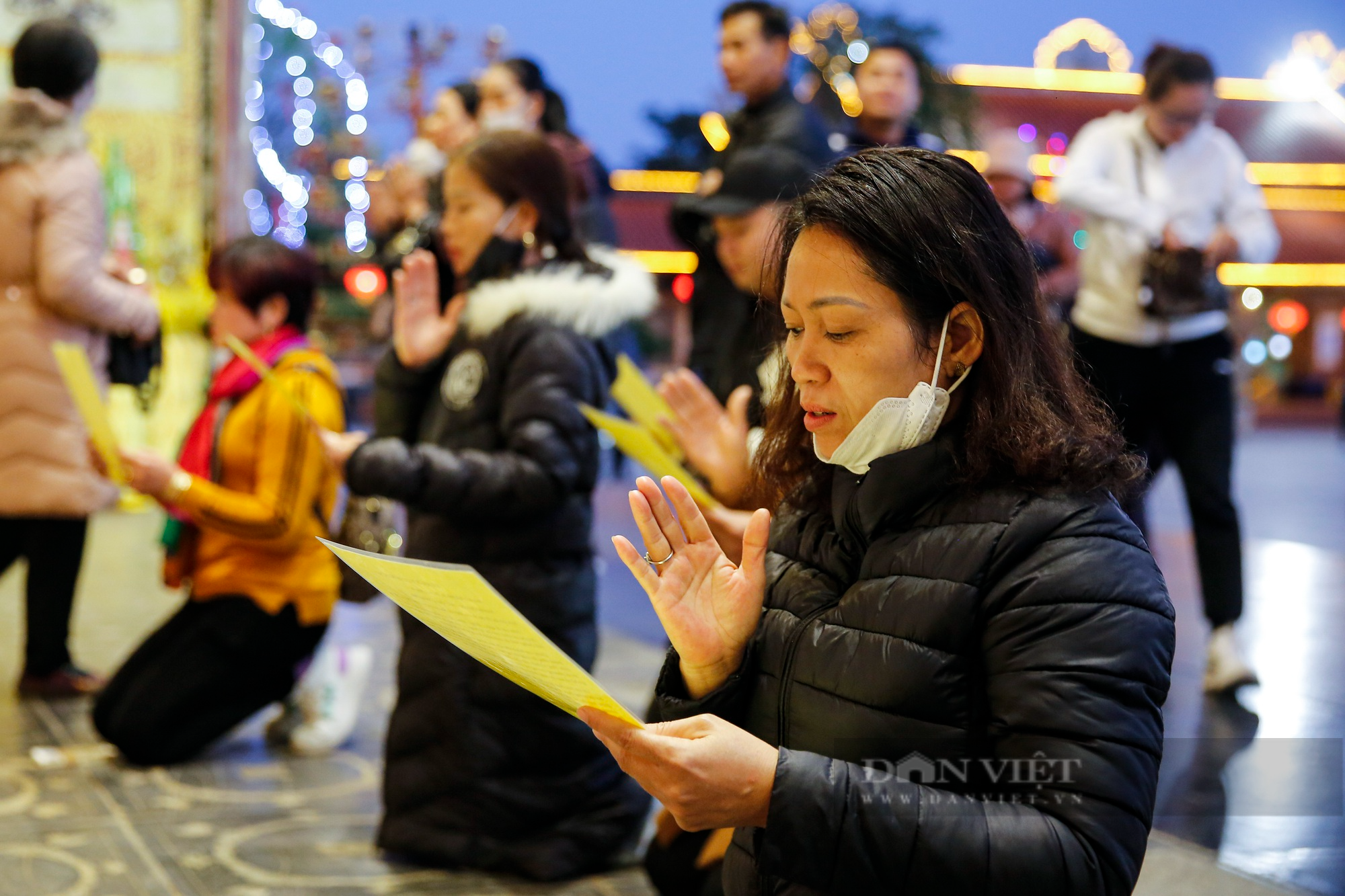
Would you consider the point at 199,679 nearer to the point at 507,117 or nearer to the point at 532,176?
the point at 532,176

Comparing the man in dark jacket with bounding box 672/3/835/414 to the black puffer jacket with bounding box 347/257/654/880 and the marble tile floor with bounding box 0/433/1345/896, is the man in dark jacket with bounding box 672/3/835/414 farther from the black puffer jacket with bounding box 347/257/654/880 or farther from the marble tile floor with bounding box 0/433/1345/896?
the marble tile floor with bounding box 0/433/1345/896

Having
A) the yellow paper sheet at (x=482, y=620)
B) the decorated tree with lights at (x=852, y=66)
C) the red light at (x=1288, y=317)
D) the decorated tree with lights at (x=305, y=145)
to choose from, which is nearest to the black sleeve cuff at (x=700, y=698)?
the yellow paper sheet at (x=482, y=620)

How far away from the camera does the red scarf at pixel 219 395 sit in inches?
145

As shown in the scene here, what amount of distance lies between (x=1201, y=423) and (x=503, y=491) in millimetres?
2274

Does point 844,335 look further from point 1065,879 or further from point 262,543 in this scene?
point 262,543

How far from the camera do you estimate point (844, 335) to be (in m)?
1.43

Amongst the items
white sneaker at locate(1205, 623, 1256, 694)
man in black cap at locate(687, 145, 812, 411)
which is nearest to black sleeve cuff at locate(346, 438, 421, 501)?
man in black cap at locate(687, 145, 812, 411)

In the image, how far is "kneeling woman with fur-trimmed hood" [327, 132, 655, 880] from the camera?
2.82 meters

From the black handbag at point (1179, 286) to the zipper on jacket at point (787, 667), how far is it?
9.29 ft

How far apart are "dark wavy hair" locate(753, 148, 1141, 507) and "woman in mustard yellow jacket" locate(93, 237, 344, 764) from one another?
2.44 metres

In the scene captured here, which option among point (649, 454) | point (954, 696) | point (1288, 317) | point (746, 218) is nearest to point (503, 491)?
point (649, 454)

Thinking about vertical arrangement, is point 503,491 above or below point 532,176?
below

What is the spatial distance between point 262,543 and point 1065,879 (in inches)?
111

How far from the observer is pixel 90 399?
339 centimetres
